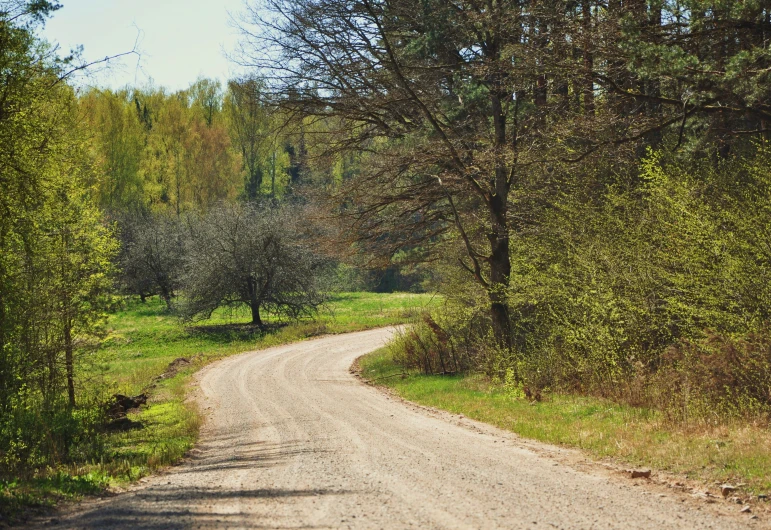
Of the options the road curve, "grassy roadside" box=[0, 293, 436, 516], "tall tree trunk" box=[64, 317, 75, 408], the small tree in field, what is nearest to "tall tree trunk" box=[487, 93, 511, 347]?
the road curve

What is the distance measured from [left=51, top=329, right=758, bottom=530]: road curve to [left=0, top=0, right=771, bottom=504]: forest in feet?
9.77

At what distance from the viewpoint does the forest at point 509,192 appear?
1188 cm

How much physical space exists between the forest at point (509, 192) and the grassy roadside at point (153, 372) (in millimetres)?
811

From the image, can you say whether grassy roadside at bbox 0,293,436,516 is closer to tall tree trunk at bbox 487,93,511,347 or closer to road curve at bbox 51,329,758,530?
road curve at bbox 51,329,758,530

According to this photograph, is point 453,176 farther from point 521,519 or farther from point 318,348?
point 318,348

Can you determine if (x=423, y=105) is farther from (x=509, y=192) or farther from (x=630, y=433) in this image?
(x=630, y=433)

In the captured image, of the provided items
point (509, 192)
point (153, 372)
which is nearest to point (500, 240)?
point (509, 192)

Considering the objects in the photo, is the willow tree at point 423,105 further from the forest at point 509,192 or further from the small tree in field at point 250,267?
the small tree in field at point 250,267

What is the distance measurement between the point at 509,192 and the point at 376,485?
521 inches

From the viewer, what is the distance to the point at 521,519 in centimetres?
623

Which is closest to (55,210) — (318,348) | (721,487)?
(721,487)

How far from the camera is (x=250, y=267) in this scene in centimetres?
3656

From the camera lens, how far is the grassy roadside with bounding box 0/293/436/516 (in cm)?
902

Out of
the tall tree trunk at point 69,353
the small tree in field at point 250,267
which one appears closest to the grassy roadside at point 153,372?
the tall tree trunk at point 69,353
